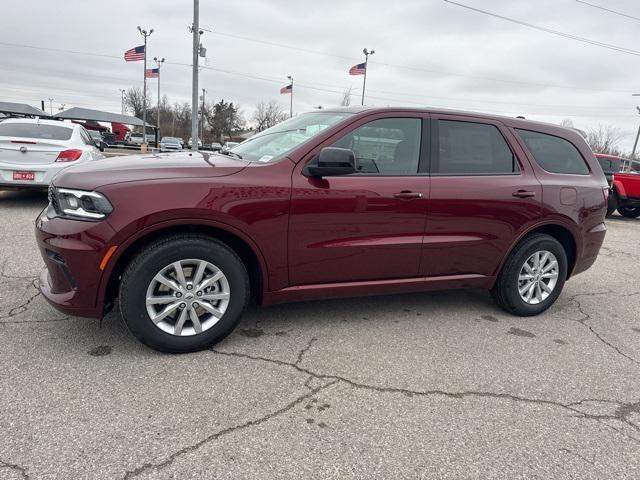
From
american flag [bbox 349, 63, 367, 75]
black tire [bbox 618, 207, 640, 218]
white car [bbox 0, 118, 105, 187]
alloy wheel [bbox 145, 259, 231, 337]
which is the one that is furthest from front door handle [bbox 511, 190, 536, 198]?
american flag [bbox 349, 63, 367, 75]

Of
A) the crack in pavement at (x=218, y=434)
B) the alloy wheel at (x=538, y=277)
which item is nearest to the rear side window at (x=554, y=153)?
the alloy wheel at (x=538, y=277)

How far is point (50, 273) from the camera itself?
112 inches

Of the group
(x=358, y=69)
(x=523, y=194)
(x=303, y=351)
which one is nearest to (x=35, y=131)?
(x=303, y=351)

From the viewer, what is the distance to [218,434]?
7.24 feet

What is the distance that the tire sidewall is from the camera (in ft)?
13.0

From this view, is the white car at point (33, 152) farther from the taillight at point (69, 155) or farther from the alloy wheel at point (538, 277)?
the alloy wheel at point (538, 277)

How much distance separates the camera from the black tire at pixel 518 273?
396 centimetres

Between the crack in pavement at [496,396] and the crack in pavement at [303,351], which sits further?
the crack in pavement at [303,351]

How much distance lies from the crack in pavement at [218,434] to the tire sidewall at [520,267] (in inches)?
81.4

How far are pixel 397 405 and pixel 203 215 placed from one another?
1.63 metres

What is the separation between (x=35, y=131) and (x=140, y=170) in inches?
240

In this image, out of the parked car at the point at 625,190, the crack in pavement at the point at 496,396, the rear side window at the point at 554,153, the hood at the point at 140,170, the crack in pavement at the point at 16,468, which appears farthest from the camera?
the parked car at the point at 625,190

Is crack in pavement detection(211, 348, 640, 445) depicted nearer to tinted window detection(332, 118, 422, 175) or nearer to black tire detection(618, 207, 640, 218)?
tinted window detection(332, 118, 422, 175)

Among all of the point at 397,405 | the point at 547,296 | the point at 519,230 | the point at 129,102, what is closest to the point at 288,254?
the point at 397,405
